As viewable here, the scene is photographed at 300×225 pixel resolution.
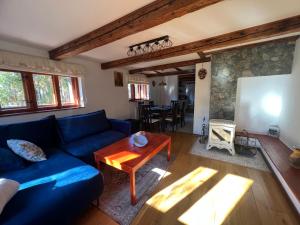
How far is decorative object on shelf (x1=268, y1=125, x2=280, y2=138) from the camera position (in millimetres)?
2727

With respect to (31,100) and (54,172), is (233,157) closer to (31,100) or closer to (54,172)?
(54,172)

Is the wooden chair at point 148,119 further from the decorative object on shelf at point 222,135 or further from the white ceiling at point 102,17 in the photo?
the white ceiling at point 102,17

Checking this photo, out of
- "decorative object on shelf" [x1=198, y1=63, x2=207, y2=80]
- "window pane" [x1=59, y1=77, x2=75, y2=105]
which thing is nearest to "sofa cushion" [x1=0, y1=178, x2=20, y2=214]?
"window pane" [x1=59, y1=77, x2=75, y2=105]

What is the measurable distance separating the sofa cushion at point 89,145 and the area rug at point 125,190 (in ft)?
1.34

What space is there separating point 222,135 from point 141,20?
8.38 ft

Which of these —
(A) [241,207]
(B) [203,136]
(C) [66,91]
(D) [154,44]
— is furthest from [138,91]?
(A) [241,207]

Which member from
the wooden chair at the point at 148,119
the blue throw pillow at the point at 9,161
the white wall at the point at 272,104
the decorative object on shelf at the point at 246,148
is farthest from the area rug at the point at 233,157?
the blue throw pillow at the point at 9,161

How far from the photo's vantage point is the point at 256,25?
73.1 inches

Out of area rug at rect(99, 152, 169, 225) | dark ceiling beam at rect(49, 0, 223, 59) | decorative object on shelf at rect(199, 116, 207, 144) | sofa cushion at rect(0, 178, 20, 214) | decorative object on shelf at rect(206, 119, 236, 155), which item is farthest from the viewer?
decorative object on shelf at rect(199, 116, 207, 144)

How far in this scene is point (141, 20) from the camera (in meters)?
1.38

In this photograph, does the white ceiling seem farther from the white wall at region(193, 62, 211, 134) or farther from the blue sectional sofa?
the white wall at region(193, 62, 211, 134)

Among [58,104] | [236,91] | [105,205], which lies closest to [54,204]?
[105,205]

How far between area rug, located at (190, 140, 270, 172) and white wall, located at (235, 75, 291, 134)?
2.15 feet

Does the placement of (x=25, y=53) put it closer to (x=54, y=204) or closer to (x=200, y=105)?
(x=54, y=204)
